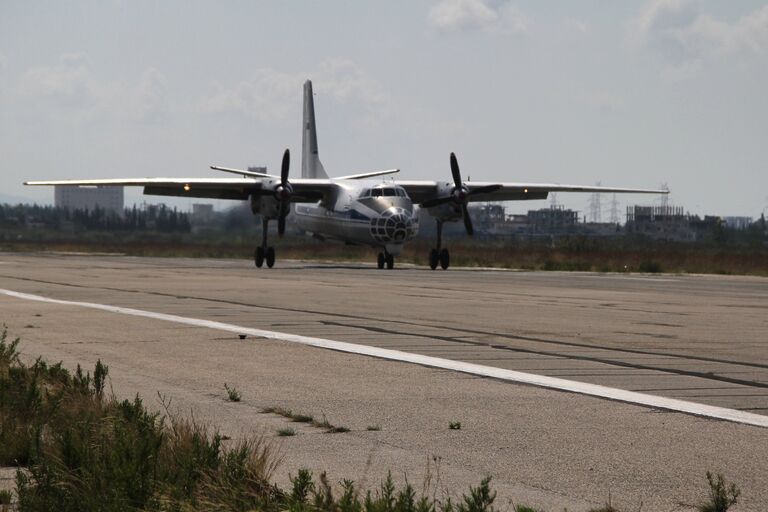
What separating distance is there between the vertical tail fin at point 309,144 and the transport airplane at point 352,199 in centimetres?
614

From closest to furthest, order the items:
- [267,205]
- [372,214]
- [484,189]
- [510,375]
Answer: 1. [510,375]
2. [372,214]
3. [267,205]
4. [484,189]

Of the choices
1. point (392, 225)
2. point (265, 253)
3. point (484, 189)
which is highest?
point (484, 189)

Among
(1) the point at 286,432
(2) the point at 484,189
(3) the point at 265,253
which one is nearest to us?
(1) the point at 286,432

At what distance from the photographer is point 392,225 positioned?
49.2 meters

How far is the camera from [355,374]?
1313 centimetres

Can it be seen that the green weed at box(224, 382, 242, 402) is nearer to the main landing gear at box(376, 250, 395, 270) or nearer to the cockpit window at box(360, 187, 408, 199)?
the cockpit window at box(360, 187, 408, 199)

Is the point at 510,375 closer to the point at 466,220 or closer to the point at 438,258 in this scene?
the point at 438,258

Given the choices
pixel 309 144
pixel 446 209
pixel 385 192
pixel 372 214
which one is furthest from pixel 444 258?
pixel 309 144

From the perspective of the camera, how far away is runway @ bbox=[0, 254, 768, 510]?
809 centimetres

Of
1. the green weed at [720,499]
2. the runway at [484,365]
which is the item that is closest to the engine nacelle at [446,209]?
the runway at [484,365]

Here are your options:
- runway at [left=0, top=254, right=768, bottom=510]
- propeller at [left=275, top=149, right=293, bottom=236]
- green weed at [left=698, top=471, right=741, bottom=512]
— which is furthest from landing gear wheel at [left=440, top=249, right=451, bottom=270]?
green weed at [left=698, top=471, right=741, bottom=512]

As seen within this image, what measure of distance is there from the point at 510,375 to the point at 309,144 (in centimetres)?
5273

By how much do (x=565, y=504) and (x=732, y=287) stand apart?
30524mm

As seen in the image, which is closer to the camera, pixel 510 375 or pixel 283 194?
pixel 510 375
